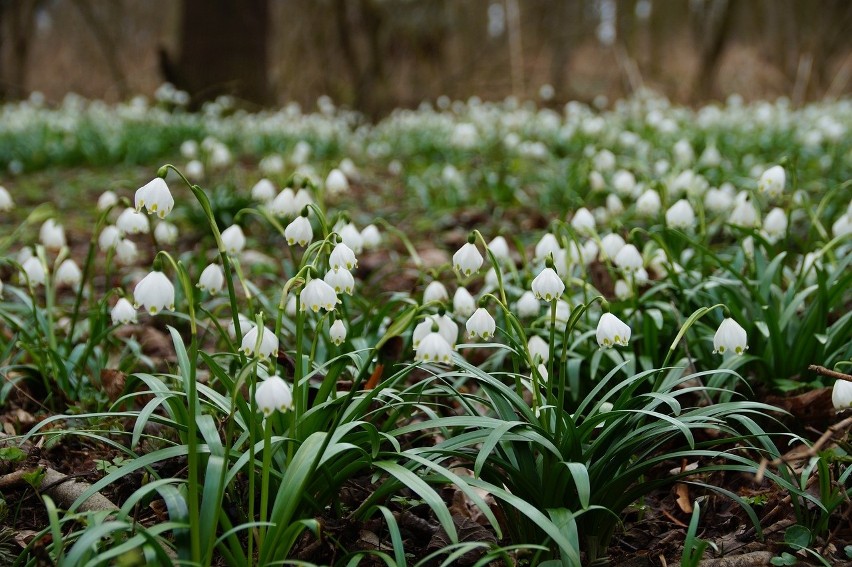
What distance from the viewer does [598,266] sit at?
3.96 meters

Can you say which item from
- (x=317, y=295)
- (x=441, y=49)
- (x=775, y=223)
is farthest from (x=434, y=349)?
(x=441, y=49)

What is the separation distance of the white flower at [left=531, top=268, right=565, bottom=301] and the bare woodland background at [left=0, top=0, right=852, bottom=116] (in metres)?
7.59

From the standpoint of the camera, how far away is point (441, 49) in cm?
1491

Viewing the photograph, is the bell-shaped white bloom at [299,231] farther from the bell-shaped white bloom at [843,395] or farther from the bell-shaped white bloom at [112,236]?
the bell-shaped white bloom at [843,395]

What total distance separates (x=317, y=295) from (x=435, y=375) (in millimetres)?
448

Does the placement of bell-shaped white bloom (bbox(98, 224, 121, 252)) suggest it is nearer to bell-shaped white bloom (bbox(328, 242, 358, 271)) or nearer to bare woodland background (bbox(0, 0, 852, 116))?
bell-shaped white bloom (bbox(328, 242, 358, 271))

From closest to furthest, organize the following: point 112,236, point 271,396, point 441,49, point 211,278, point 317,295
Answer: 1. point 271,396
2. point 317,295
3. point 211,278
4. point 112,236
5. point 441,49

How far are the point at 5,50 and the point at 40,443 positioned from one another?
64.3ft

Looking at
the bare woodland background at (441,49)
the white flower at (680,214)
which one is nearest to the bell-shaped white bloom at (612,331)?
the white flower at (680,214)

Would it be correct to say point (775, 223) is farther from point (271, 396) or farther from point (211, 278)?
point (271, 396)

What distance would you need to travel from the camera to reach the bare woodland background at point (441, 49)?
418 inches

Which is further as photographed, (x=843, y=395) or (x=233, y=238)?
(x=233, y=238)

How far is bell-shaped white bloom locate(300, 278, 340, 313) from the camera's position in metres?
1.86

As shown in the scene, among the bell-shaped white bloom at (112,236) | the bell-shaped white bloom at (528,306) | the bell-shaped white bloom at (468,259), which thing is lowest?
the bell-shaped white bloom at (528,306)
